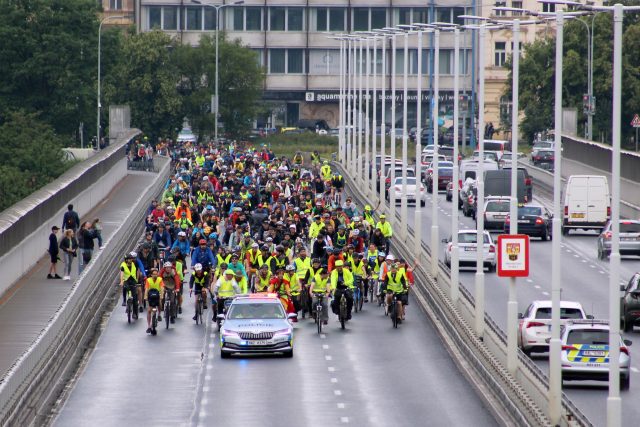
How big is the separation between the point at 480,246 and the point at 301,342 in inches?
→ 170

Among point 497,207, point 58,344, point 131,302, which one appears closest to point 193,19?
point 497,207

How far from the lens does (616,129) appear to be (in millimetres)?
22953

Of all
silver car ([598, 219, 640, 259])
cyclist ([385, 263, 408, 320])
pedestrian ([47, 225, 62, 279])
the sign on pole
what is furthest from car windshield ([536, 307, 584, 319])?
silver car ([598, 219, 640, 259])

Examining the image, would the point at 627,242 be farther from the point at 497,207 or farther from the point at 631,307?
the point at 631,307

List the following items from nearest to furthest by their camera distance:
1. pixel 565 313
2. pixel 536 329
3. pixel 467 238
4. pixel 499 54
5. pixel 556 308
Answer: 1. pixel 556 308
2. pixel 536 329
3. pixel 565 313
4. pixel 467 238
5. pixel 499 54

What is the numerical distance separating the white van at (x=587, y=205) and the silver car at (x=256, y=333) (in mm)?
30088

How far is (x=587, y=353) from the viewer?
29953 mm

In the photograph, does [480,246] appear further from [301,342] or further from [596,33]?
[596,33]

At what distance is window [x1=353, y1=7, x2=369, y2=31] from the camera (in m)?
143

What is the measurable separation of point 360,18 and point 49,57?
4231 cm

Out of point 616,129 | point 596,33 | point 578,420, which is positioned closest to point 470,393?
point 578,420

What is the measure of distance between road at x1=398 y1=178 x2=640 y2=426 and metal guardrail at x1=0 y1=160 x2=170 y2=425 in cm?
854

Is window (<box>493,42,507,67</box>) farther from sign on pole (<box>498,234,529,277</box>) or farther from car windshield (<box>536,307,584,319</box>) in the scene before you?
sign on pole (<box>498,234,529,277</box>)

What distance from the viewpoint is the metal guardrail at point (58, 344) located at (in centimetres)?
2539
